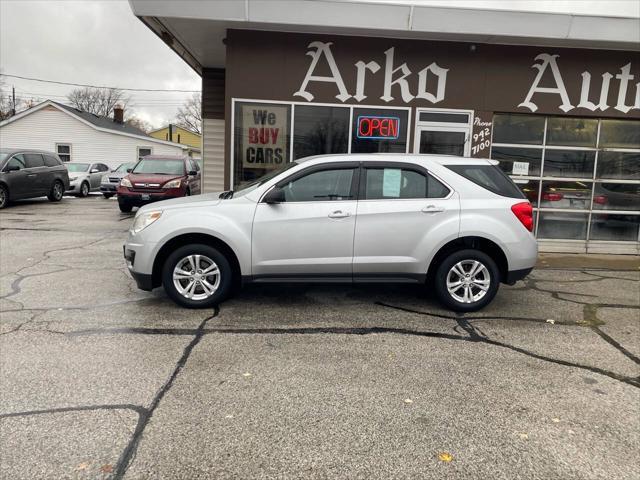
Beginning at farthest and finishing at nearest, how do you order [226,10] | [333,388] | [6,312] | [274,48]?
[274,48]
[226,10]
[6,312]
[333,388]

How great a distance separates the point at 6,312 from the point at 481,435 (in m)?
5.00

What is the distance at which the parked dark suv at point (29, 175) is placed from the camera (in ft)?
49.3

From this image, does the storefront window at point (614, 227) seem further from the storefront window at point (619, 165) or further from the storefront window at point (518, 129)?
the storefront window at point (518, 129)

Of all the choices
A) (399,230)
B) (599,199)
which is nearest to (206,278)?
(399,230)

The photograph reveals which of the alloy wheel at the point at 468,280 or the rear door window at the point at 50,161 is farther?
the rear door window at the point at 50,161

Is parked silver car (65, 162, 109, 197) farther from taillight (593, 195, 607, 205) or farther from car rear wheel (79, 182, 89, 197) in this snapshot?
taillight (593, 195, 607, 205)

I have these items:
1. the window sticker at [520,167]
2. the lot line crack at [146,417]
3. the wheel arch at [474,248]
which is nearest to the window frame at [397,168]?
the wheel arch at [474,248]

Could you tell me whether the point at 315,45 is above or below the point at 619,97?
above

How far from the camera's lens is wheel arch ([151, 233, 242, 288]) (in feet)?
17.9

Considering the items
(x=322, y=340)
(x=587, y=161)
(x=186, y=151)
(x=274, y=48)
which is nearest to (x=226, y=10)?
(x=274, y=48)

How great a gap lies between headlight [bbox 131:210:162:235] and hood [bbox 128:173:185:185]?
8527 millimetres

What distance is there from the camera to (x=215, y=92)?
1328 centimetres

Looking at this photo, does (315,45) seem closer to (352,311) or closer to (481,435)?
(352,311)

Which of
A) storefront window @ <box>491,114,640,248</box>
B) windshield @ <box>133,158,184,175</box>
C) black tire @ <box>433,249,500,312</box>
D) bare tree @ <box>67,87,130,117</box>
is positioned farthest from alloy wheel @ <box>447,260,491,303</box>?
bare tree @ <box>67,87,130,117</box>
